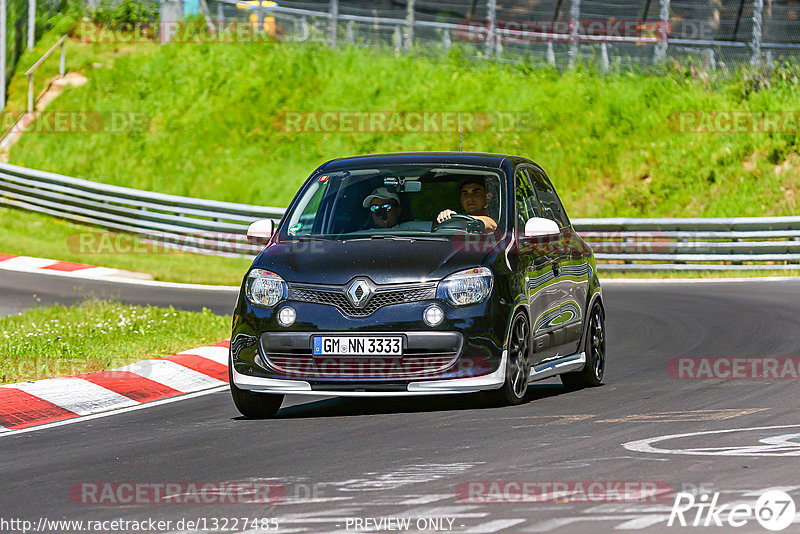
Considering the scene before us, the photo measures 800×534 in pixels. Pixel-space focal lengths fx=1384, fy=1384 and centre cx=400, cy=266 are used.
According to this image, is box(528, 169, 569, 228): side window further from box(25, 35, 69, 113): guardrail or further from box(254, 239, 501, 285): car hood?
box(25, 35, 69, 113): guardrail

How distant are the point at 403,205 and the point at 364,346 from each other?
4.95 ft

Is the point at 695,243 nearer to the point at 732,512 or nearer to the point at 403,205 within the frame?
the point at 403,205

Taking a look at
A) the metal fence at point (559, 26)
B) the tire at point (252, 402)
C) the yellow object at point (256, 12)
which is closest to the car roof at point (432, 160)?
the tire at point (252, 402)

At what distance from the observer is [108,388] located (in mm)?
10625

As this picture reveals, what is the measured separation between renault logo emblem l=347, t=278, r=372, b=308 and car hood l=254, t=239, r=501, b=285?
68 millimetres

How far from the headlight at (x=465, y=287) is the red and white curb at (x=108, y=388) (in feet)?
9.18

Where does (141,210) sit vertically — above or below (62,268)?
above

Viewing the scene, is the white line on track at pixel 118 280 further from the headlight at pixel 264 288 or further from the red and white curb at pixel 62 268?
the headlight at pixel 264 288

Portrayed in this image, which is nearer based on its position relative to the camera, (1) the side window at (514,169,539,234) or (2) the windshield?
(2) the windshield

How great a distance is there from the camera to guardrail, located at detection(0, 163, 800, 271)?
24.2 metres

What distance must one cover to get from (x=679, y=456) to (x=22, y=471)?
3.43 meters

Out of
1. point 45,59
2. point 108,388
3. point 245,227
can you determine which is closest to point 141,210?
point 245,227

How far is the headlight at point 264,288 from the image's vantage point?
891cm

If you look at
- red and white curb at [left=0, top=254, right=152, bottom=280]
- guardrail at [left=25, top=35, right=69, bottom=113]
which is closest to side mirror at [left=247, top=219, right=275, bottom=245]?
red and white curb at [left=0, top=254, right=152, bottom=280]
